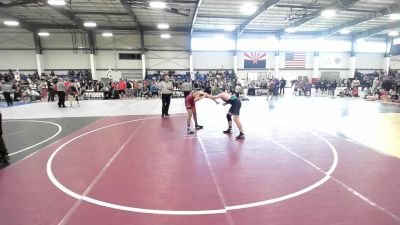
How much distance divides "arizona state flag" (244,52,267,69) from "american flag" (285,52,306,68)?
10.4 feet

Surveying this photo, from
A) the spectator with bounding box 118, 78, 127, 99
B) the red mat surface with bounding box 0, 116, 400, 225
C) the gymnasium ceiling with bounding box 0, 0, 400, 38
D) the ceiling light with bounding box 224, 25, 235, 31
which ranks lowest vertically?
the red mat surface with bounding box 0, 116, 400, 225

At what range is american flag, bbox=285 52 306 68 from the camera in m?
35.5

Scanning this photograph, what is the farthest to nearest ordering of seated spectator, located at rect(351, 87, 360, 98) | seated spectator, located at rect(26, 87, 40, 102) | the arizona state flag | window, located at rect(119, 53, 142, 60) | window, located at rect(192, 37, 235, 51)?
the arizona state flag
window, located at rect(192, 37, 235, 51)
window, located at rect(119, 53, 142, 60)
seated spectator, located at rect(351, 87, 360, 98)
seated spectator, located at rect(26, 87, 40, 102)

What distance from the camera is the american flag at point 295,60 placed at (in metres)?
35.5

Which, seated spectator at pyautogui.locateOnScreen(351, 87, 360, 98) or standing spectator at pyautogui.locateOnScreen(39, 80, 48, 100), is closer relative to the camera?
standing spectator at pyautogui.locateOnScreen(39, 80, 48, 100)

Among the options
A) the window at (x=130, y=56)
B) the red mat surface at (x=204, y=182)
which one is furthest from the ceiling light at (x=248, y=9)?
the red mat surface at (x=204, y=182)

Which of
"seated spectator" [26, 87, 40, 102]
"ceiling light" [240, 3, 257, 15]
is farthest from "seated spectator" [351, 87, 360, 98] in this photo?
"seated spectator" [26, 87, 40, 102]

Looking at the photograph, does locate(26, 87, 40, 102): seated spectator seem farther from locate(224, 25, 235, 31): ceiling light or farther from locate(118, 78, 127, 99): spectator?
locate(224, 25, 235, 31): ceiling light

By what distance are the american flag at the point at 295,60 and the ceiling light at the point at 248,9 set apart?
12031mm

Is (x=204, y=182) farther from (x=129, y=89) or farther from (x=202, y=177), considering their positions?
(x=129, y=89)

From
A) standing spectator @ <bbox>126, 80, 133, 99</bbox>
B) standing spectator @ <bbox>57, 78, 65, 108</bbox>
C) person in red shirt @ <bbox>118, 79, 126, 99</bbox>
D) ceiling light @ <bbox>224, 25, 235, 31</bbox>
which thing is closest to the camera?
standing spectator @ <bbox>57, 78, 65, 108</bbox>

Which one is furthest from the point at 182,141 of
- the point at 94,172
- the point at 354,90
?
the point at 354,90

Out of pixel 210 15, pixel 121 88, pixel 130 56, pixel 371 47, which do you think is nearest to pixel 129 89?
pixel 121 88

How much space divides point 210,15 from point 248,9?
13.6 ft
